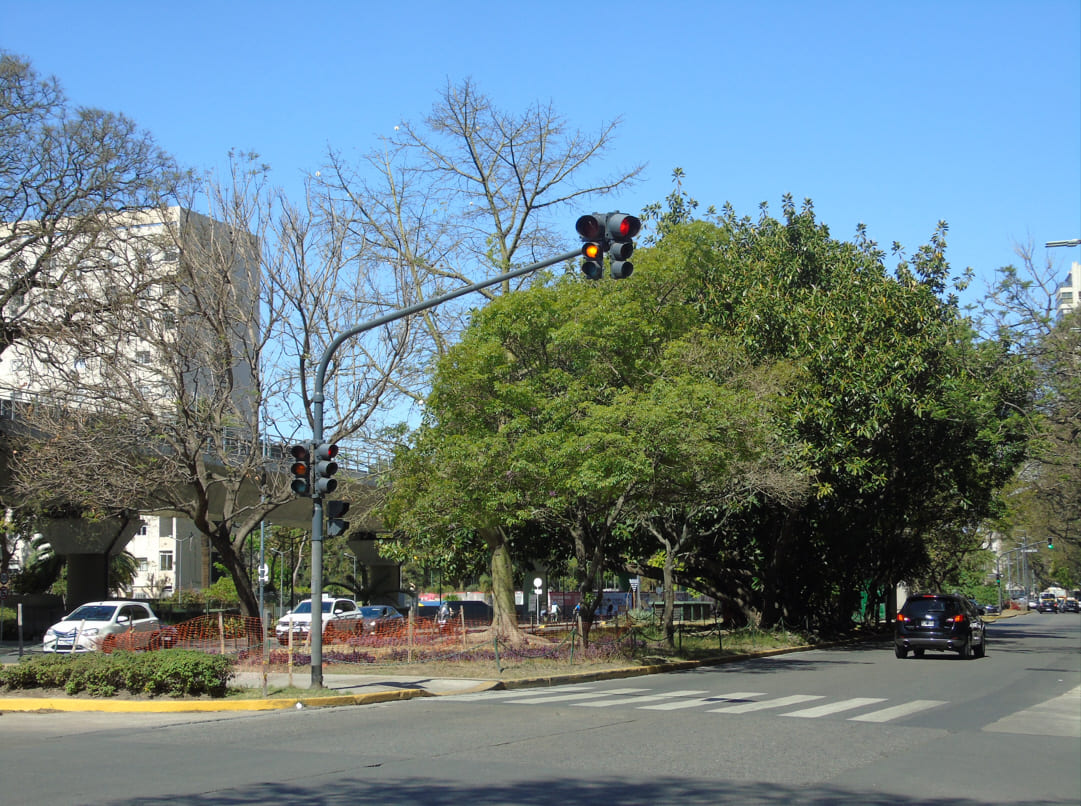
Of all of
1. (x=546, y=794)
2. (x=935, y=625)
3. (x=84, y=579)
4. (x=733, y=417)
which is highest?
(x=733, y=417)

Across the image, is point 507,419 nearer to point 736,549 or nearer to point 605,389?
point 605,389

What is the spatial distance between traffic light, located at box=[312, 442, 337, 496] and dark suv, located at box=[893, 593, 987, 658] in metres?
17.4

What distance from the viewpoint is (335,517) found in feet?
57.6

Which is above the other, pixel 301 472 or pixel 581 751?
pixel 301 472

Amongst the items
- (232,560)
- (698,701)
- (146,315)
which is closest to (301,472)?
(698,701)

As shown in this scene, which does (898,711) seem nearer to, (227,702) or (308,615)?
(227,702)

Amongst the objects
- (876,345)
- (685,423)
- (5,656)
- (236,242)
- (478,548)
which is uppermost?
(236,242)

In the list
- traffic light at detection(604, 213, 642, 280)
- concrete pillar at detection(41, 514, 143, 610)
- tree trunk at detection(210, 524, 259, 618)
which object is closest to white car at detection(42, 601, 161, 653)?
tree trunk at detection(210, 524, 259, 618)

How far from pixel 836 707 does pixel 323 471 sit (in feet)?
29.6

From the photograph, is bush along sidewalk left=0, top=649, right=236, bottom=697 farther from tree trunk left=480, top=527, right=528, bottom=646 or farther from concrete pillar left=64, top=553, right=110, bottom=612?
concrete pillar left=64, top=553, right=110, bottom=612

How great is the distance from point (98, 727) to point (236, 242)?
1627 cm

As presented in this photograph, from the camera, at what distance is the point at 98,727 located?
1384 centimetres

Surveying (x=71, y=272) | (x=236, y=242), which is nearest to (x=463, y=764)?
(x=236, y=242)

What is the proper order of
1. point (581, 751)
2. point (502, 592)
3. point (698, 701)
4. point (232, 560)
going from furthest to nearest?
1. point (502, 592)
2. point (232, 560)
3. point (698, 701)
4. point (581, 751)
